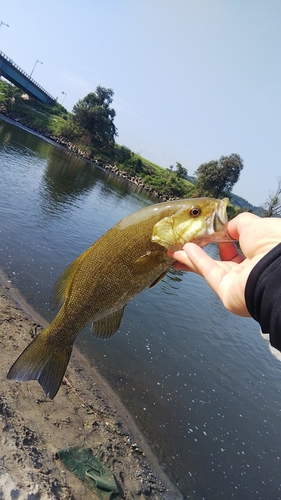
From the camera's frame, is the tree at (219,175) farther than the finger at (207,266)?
Yes

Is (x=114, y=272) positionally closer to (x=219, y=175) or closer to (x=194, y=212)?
(x=194, y=212)

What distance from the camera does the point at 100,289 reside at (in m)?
3.13

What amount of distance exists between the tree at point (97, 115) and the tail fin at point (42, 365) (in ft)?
284

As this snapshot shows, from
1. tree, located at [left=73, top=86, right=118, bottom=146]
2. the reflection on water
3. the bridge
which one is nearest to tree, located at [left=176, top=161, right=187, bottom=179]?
tree, located at [left=73, top=86, right=118, bottom=146]

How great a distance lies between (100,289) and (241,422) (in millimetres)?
8070

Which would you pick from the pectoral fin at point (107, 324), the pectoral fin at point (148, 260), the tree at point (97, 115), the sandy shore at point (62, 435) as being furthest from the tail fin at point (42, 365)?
the tree at point (97, 115)

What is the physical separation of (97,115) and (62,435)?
8544cm

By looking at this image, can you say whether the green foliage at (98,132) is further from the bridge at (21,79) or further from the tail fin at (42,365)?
the tail fin at (42,365)

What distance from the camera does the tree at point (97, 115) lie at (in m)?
83.2

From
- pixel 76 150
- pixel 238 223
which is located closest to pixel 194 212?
pixel 238 223

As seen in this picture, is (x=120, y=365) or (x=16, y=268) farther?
(x=16, y=268)

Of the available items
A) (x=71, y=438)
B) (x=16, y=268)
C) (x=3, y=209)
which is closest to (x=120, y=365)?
(x=71, y=438)

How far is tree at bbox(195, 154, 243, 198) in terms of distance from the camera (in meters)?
75.5

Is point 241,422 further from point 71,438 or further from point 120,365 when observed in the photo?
point 71,438
